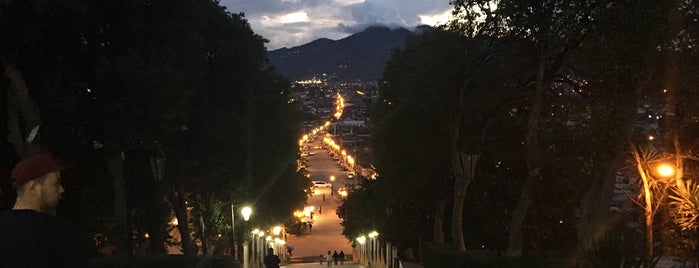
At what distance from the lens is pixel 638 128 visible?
16.3m

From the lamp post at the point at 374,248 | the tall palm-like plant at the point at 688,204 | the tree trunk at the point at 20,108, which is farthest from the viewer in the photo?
the lamp post at the point at 374,248

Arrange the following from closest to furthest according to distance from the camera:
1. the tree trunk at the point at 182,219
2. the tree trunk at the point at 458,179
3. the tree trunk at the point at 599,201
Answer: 1. the tree trunk at the point at 599,201
2. the tree trunk at the point at 458,179
3. the tree trunk at the point at 182,219

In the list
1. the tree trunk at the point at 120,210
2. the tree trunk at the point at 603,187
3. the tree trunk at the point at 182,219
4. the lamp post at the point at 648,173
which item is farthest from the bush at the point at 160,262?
the lamp post at the point at 648,173

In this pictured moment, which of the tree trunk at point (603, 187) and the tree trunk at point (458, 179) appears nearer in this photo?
the tree trunk at point (603, 187)

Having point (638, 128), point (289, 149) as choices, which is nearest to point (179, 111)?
point (638, 128)

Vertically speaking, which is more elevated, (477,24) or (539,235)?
(477,24)

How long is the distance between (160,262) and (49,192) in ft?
34.3

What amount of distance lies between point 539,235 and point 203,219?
1405 centimetres

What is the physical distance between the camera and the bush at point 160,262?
11.8 m

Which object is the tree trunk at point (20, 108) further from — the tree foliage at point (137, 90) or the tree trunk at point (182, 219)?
the tree trunk at point (182, 219)

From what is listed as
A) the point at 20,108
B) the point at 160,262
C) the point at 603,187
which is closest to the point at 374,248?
the point at 160,262

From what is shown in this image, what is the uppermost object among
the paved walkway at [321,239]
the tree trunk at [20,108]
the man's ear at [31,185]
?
the tree trunk at [20,108]

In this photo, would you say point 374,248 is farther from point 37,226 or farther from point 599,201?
point 37,226

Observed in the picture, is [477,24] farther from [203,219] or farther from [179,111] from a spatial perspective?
[203,219]
